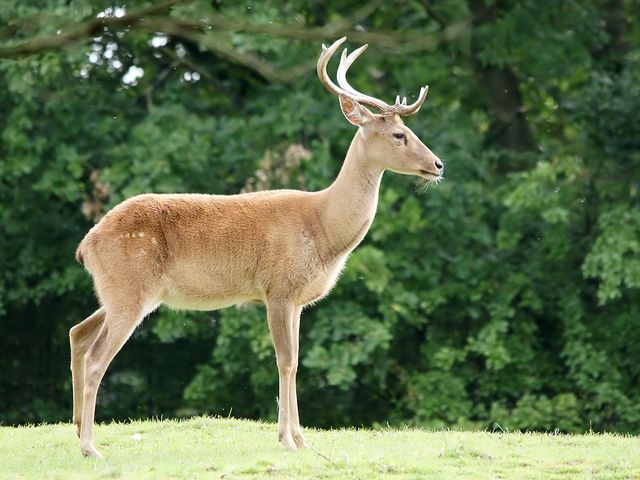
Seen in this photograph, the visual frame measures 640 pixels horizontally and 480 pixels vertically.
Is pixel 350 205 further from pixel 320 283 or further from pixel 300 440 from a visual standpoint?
pixel 300 440

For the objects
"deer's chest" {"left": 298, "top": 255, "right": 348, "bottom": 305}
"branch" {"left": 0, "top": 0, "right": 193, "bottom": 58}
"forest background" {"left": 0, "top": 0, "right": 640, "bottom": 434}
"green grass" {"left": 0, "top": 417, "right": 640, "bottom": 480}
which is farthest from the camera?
"forest background" {"left": 0, "top": 0, "right": 640, "bottom": 434}

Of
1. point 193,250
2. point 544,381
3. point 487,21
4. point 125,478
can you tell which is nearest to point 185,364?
point 544,381

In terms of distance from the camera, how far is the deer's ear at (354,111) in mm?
8398

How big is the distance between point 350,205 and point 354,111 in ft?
2.06

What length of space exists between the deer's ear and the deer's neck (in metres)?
0.11

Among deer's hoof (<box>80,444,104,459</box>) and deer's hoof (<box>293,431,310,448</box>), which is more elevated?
deer's hoof (<box>293,431,310,448</box>)

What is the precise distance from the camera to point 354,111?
8430 mm

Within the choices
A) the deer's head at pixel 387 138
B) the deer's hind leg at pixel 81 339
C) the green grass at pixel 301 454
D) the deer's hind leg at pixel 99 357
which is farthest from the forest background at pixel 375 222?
the deer's hind leg at pixel 99 357

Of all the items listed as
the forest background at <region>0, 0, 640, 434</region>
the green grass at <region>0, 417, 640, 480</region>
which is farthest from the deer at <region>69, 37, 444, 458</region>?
the forest background at <region>0, 0, 640, 434</region>

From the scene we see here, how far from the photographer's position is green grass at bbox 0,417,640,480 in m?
7.00

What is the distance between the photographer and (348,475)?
6.84m

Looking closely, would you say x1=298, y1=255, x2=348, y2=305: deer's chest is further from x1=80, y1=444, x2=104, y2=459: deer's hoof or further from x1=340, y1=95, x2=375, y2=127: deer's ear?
x1=80, y1=444, x2=104, y2=459: deer's hoof

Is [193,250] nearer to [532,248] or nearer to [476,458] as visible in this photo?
[476,458]

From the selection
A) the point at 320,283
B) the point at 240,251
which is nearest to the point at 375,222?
the point at 320,283
